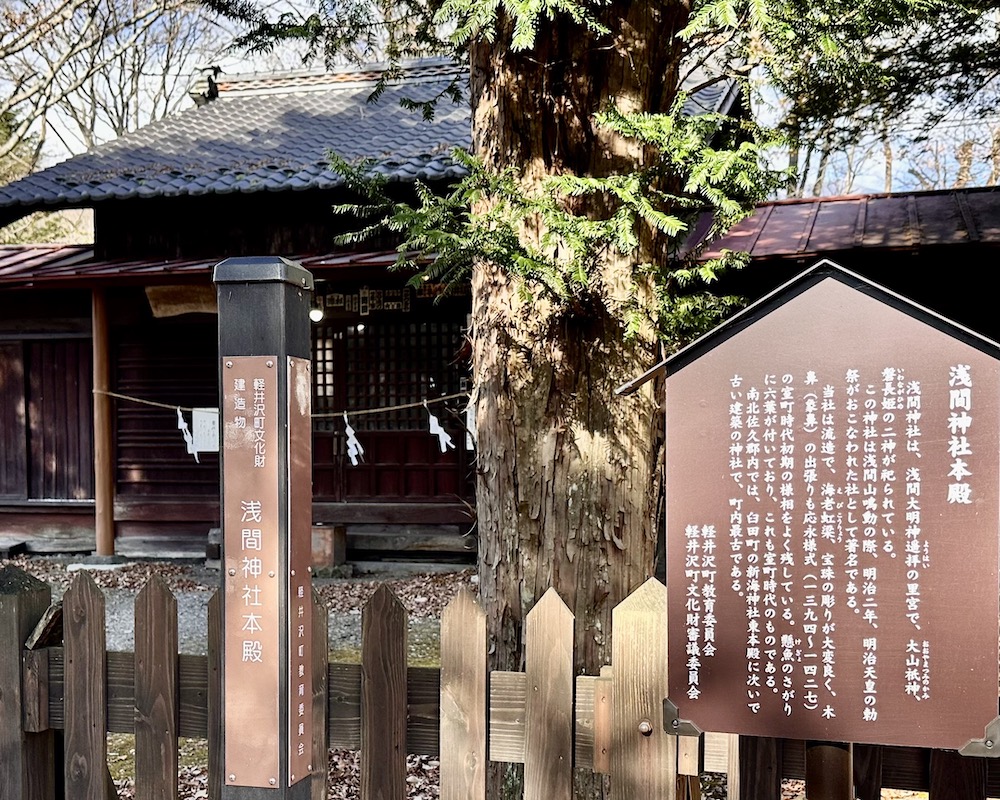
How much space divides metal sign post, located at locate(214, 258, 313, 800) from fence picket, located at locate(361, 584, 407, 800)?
0.86 ft

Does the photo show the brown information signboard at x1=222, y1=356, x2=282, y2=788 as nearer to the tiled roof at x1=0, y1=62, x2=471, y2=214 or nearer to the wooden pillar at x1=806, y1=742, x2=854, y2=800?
the wooden pillar at x1=806, y1=742, x2=854, y2=800

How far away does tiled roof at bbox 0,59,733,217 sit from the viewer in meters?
9.52

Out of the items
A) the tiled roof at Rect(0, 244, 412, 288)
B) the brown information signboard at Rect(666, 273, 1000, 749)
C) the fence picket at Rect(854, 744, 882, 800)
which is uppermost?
the tiled roof at Rect(0, 244, 412, 288)

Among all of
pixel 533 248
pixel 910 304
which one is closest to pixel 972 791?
pixel 910 304

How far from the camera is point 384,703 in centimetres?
247

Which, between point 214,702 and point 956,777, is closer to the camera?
point 956,777

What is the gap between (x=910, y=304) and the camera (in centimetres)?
196

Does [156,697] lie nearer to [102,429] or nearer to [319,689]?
[319,689]

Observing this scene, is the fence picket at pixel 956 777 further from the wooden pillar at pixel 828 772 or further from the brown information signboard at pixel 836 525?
the brown information signboard at pixel 836 525

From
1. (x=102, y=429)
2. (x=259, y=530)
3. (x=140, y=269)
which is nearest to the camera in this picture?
(x=259, y=530)

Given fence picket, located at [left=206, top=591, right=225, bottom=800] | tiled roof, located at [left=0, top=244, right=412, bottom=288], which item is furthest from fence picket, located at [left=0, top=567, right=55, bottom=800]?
tiled roof, located at [left=0, top=244, right=412, bottom=288]

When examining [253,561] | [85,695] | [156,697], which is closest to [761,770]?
[253,561]

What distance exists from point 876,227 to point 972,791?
6609 millimetres

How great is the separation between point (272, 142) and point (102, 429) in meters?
4.11
